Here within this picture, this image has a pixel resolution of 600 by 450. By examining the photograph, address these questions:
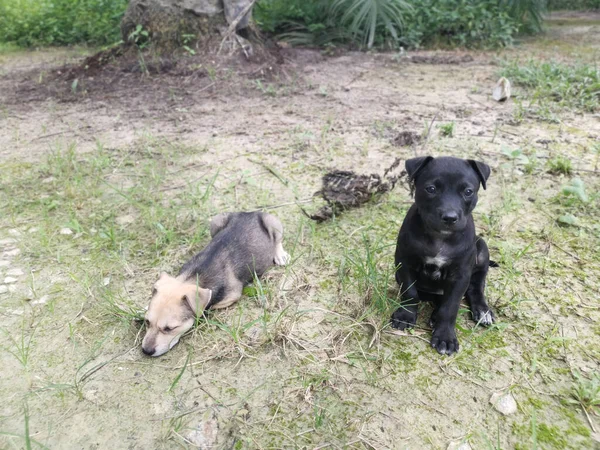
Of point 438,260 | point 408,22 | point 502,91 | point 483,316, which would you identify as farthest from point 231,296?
point 408,22

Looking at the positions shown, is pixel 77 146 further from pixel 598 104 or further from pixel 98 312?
pixel 598 104

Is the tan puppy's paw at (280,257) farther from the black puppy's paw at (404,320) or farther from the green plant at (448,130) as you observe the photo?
the green plant at (448,130)

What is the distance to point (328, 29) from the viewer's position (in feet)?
35.8

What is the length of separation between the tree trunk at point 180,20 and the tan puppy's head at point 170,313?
645 cm

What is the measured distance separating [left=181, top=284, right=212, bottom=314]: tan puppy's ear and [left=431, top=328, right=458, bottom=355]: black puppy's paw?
5.23ft

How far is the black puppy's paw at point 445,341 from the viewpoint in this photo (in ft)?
9.42

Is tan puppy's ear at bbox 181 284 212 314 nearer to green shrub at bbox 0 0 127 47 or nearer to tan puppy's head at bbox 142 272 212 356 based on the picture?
tan puppy's head at bbox 142 272 212 356

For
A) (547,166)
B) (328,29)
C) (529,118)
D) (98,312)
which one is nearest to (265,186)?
(98,312)

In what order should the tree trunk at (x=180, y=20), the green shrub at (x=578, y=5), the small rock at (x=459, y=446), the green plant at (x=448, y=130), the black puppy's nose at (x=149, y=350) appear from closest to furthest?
the small rock at (x=459, y=446) → the black puppy's nose at (x=149, y=350) → the green plant at (x=448, y=130) → the tree trunk at (x=180, y=20) → the green shrub at (x=578, y=5)

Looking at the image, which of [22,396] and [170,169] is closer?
[22,396]

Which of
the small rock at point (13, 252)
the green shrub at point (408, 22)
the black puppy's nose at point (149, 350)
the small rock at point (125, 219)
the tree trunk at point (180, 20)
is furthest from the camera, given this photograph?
the green shrub at point (408, 22)

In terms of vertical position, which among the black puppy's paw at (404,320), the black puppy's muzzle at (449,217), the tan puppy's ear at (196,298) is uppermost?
the black puppy's muzzle at (449,217)

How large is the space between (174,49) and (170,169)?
4.07 meters

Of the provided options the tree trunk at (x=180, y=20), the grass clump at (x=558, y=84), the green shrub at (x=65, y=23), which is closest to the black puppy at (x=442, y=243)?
the grass clump at (x=558, y=84)
